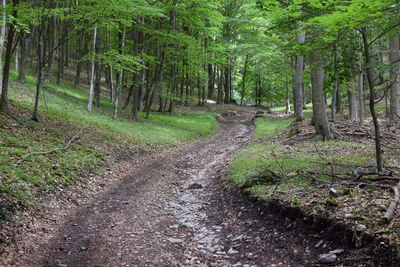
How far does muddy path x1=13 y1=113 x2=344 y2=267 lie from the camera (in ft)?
17.4

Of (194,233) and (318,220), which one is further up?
(318,220)

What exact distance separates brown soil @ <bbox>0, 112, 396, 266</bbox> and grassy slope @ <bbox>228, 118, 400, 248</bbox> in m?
0.48

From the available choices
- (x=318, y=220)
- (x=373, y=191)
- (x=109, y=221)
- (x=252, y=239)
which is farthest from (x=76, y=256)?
(x=373, y=191)

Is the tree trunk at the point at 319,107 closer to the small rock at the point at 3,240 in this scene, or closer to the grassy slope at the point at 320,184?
the grassy slope at the point at 320,184

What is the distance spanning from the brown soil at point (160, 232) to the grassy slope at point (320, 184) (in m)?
0.48

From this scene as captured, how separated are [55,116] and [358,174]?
Answer: 13610 millimetres

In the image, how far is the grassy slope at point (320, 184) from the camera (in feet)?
16.5

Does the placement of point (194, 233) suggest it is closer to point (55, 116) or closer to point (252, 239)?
point (252, 239)

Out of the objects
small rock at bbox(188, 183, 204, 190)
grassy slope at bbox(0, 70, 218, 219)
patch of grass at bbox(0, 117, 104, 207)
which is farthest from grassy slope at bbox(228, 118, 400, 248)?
grassy slope at bbox(0, 70, 218, 219)

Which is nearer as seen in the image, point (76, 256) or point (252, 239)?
point (76, 256)

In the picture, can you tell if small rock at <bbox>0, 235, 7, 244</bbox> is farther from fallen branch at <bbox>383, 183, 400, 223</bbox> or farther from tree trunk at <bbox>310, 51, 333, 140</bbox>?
tree trunk at <bbox>310, 51, 333, 140</bbox>

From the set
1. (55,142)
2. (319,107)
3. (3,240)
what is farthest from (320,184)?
(55,142)

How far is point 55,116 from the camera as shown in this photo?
15242mm

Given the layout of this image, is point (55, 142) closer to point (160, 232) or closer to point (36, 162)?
point (36, 162)
